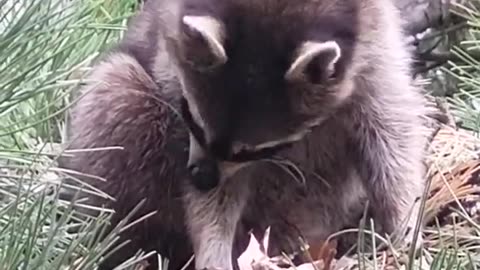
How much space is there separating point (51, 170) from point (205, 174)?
38 cm

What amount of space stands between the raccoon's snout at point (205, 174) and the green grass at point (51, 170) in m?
0.22

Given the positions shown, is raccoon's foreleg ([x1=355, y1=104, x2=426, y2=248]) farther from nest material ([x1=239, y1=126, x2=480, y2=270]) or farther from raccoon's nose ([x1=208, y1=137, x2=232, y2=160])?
raccoon's nose ([x1=208, y1=137, x2=232, y2=160])

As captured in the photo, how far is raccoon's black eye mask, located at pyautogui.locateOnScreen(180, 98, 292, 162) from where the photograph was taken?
6.28 ft

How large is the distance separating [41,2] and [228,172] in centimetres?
50

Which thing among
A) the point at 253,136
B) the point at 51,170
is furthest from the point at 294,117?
the point at 51,170

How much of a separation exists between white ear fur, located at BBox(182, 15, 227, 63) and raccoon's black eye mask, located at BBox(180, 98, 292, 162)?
0.52 feet

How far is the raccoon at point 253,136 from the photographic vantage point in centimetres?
188

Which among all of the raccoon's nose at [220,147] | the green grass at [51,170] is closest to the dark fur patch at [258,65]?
the raccoon's nose at [220,147]

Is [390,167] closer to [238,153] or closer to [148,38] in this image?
[238,153]

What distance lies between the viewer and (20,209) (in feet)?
5.19

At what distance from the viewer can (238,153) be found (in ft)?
6.25

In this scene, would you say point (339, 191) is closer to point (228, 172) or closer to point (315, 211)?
point (315, 211)

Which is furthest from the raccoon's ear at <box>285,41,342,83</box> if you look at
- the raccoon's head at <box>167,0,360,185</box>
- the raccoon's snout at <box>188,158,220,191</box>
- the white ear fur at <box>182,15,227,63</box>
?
the raccoon's snout at <box>188,158,220,191</box>

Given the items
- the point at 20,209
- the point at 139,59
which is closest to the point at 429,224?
the point at 139,59
